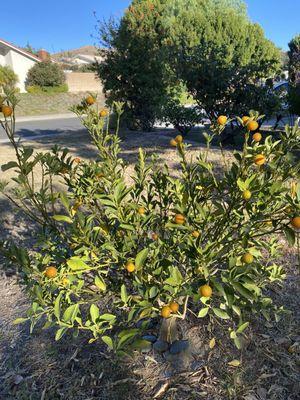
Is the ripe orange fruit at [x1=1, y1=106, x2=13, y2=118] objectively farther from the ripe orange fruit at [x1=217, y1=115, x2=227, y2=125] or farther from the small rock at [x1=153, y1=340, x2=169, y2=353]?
the small rock at [x1=153, y1=340, x2=169, y2=353]

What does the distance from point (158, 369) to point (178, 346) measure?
0.16 m

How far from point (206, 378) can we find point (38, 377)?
89 centimetres

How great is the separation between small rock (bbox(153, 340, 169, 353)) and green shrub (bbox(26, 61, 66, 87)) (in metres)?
27.3

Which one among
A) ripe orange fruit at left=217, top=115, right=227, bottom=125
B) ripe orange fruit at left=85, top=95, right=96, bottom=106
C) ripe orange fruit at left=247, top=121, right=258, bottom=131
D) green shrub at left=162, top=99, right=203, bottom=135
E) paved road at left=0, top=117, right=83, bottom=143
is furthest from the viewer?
paved road at left=0, top=117, right=83, bottom=143

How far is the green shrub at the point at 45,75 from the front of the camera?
2589 centimetres

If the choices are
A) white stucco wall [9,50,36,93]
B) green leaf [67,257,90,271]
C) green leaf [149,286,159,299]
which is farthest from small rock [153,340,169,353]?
white stucco wall [9,50,36,93]

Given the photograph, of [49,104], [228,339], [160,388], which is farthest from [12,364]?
[49,104]

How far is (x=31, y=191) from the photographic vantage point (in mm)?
1471

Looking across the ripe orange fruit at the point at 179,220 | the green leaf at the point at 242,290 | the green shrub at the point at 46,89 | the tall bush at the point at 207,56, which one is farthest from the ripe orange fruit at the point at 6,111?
the green shrub at the point at 46,89

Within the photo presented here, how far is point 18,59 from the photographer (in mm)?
29109

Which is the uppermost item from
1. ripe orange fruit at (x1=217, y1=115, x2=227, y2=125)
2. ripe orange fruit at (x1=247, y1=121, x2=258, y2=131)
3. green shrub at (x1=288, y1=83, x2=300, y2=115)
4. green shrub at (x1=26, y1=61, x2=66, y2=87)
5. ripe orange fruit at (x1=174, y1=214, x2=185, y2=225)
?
green shrub at (x1=26, y1=61, x2=66, y2=87)

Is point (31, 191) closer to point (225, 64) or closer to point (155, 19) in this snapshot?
point (225, 64)

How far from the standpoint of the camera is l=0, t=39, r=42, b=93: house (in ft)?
93.8

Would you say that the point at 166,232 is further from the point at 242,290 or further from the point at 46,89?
the point at 46,89
